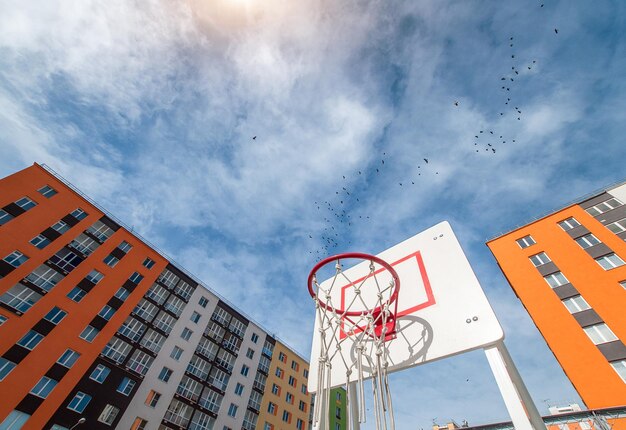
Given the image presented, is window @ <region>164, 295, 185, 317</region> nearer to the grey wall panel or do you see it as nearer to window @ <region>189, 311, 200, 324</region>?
window @ <region>189, 311, 200, 324</region>

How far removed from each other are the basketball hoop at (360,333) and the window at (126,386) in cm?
2048

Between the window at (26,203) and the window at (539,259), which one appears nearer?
the window at (26,203)

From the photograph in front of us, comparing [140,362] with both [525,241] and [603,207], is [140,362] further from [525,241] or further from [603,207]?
[603,207]

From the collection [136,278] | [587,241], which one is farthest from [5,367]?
[587,241]

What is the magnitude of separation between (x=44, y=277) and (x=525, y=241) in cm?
3280

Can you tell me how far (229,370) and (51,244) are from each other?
16.9 m

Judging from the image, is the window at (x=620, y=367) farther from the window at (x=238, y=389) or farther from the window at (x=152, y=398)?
the window at (x=152, y=398)

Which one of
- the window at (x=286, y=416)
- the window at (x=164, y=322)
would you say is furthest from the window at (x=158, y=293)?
the window at (x=286, y=416)

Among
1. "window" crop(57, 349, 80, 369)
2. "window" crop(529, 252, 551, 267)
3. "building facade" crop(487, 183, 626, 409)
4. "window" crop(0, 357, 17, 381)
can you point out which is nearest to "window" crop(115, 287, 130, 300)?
"window" crop(57, 349, 80, 369)

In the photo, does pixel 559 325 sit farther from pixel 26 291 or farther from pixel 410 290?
pixel 26 291

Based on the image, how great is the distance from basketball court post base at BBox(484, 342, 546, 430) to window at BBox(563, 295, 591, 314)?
18.4 metres

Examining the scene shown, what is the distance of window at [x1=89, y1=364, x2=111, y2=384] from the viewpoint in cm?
1853

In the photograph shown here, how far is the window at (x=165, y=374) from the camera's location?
21.7 metres

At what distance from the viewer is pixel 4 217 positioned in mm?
17984
